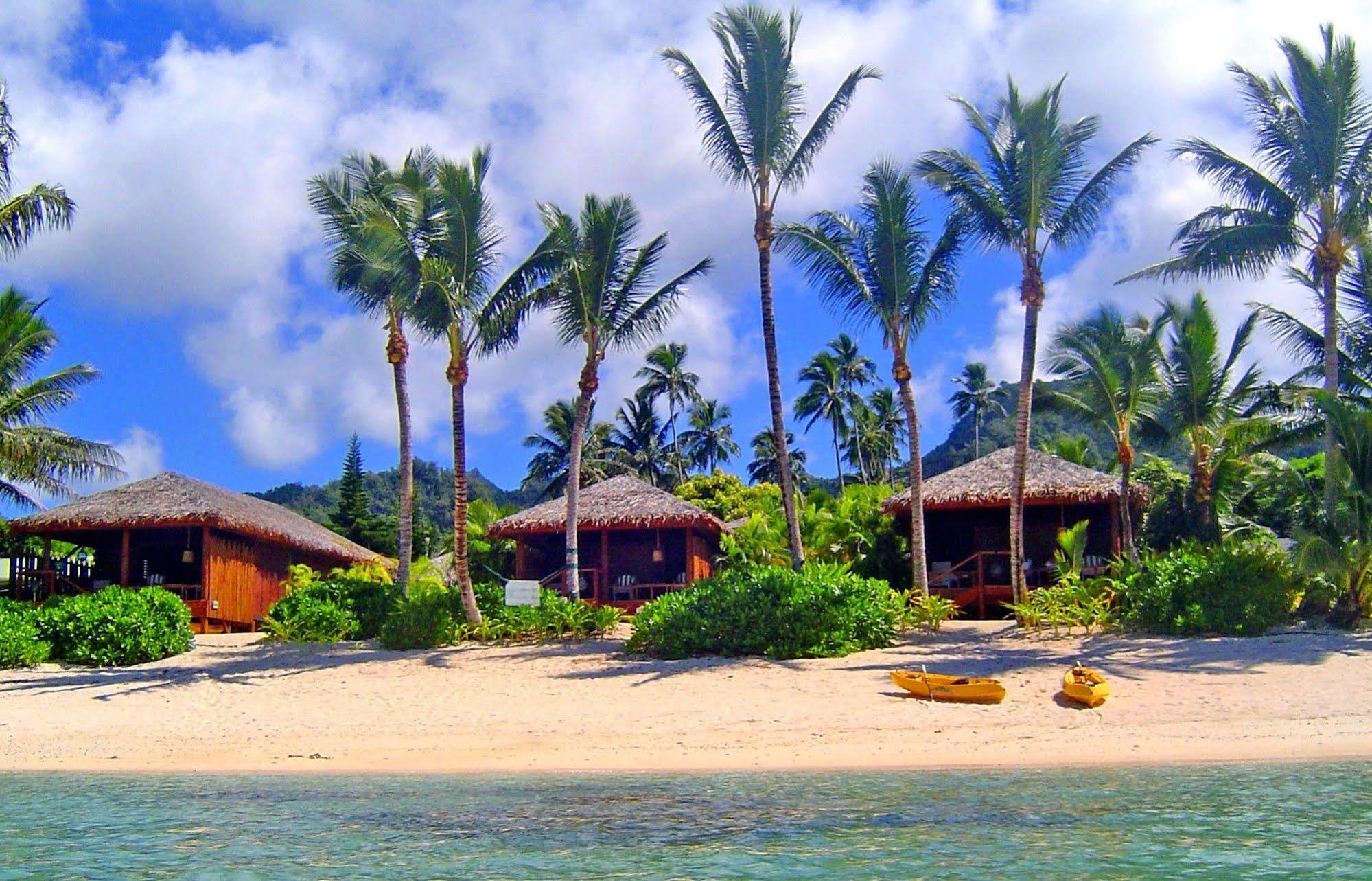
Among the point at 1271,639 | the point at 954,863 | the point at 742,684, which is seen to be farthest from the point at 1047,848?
the point at 1271,639

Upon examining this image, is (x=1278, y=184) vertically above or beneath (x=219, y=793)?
above

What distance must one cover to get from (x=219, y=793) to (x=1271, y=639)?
1256 cm

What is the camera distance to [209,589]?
2266cm

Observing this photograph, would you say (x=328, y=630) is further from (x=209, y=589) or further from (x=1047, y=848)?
(x=1047, y=848)

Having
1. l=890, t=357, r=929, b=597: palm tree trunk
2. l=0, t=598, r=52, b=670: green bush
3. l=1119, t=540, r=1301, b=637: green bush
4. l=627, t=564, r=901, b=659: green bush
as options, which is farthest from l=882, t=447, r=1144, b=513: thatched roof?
l=0, t=598, r=52, b=670: green bush

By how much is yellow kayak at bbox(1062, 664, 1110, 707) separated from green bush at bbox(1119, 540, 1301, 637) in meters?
3.25

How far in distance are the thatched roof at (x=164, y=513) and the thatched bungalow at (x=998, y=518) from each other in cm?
1264

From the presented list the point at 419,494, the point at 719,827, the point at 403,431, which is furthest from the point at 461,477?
the point at 419,494

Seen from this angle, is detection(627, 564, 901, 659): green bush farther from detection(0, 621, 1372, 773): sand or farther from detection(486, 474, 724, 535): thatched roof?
detection(486, 474, 724, 535): thatched roof

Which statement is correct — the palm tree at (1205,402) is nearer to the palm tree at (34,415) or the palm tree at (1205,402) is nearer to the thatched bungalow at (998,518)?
the thatched bungalow at (998,518)

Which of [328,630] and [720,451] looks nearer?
[328,630]

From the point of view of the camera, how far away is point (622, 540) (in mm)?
26203

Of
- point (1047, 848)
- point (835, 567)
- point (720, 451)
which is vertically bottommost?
point (1047, 848)

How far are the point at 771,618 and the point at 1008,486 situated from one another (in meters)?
8.15
